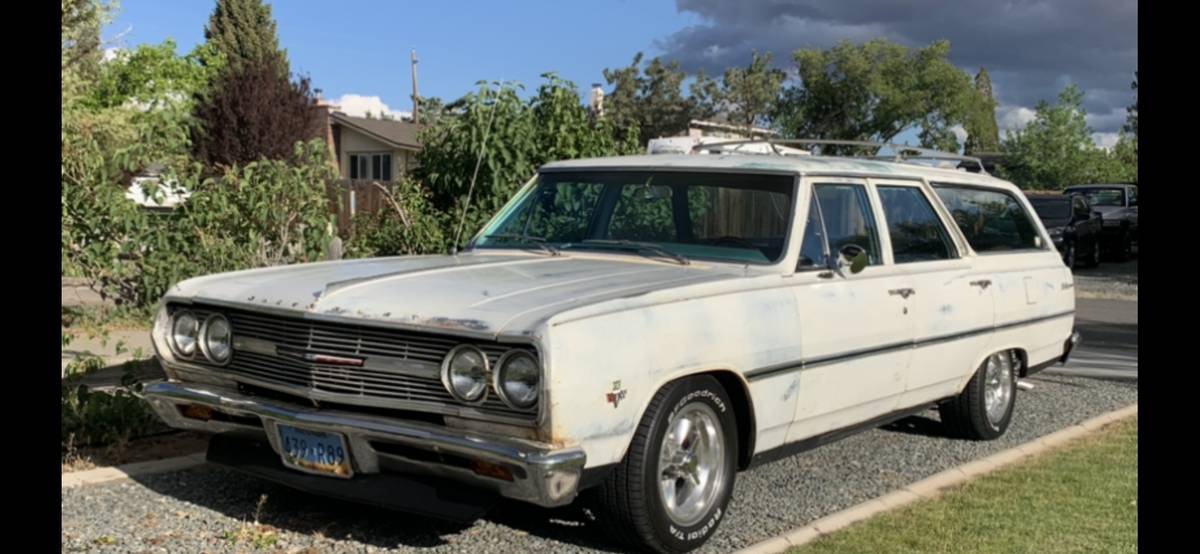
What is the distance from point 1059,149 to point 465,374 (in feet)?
203

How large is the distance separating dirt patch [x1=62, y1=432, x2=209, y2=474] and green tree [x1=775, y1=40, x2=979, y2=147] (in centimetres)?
5267

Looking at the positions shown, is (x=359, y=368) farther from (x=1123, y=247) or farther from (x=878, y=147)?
(x=1123, y=247)

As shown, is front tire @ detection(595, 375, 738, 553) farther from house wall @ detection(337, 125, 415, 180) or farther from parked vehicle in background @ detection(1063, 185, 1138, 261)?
house wall @ detection(337, 125, 415, 180)

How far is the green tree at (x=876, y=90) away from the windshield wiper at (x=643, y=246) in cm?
5251

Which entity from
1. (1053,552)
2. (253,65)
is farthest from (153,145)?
(253,65)

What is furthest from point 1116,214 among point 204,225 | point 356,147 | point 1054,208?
point 356,147

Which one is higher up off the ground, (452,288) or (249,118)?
(249,118)

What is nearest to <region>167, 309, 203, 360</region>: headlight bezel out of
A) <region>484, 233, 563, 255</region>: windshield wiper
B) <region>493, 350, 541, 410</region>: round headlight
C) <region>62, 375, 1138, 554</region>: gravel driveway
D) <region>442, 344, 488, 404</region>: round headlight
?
<region>62, 375, 1138, 554</region>: gravel driveway

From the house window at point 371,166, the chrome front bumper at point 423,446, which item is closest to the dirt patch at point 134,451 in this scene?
the chrome front bumper at point 423,446

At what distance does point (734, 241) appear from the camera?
545cm

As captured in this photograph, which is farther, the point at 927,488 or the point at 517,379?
the point at 927,488

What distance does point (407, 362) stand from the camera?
4215 millimetres
